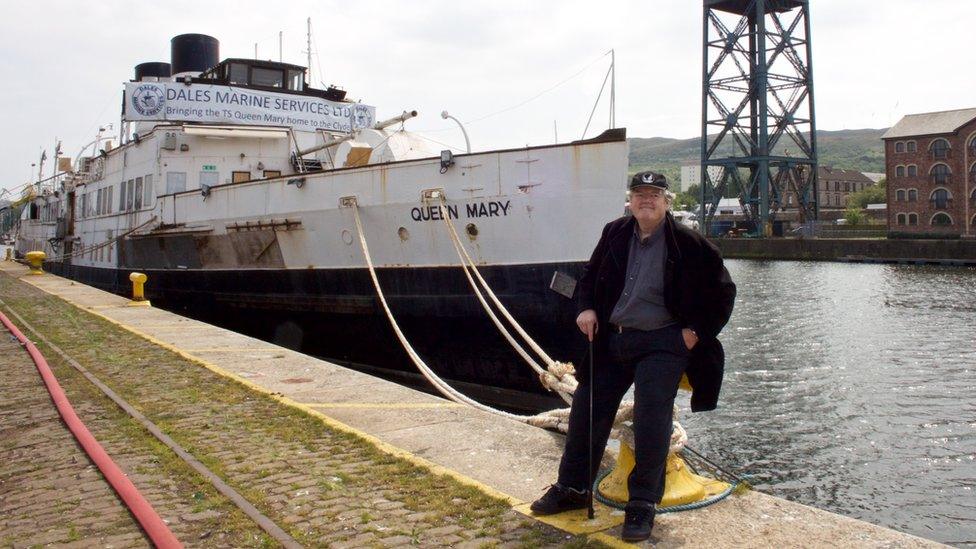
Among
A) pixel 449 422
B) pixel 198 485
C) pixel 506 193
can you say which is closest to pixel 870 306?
pixel 506 193

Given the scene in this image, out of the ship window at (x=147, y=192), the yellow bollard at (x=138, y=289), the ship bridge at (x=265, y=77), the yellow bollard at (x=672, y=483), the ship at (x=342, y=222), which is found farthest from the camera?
the ship bridge at (x=265, y=77)

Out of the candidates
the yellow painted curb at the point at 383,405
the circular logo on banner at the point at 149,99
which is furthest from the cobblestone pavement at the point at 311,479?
the circular logo on banner at the point at 149,99

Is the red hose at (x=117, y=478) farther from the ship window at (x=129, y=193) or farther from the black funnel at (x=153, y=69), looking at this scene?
the black funnel at (x=153, y=69)

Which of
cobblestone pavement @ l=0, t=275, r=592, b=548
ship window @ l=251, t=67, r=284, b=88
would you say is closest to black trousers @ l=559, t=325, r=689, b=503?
cobblestone pavement @ l=0, t=275, r=592, b=548

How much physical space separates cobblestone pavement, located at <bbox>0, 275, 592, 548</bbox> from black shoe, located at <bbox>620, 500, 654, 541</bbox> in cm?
22

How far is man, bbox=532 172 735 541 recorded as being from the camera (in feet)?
11.9

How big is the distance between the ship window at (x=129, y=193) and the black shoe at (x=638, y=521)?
1667cm

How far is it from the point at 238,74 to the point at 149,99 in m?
1.92

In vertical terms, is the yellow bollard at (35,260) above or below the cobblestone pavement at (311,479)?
above

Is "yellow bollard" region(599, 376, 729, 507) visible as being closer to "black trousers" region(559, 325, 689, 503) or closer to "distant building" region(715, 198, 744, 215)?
"black trousers" region(559, 325, 689, 503)

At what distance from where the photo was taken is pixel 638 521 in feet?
11.7

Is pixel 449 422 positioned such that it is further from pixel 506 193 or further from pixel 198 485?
pixel 506 193

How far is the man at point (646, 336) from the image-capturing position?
3.63 meters

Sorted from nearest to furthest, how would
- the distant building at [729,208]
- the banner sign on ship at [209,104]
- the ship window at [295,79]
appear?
the banner sign on ship at [209,104], the ship window at [295,79], the distant building at [729,208]
